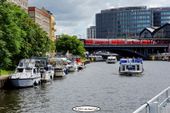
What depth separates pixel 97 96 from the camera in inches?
1865

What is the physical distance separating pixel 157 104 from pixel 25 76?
47.1m

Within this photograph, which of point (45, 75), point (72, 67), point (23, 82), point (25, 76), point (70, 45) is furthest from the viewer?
point (70, 45)

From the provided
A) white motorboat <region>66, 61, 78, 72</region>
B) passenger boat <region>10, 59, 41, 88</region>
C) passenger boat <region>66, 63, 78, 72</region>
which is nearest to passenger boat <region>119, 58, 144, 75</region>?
white motorboat <region>66, 61, 78, 72</region>

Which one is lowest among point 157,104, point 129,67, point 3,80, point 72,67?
point 3,80

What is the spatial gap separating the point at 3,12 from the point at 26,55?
762 inches

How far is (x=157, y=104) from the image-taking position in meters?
12.7

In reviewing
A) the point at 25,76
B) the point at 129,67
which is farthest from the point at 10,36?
the point at 129,67

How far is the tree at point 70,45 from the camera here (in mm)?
183750

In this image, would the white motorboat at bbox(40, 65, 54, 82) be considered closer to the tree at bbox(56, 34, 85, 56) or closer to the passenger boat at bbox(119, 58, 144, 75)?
the passenger boat at bbox(119, 58, 144, 75)

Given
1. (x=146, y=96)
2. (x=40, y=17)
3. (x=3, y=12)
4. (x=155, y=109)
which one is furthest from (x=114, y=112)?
(x=40, y=17)

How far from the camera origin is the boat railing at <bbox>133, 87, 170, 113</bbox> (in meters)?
12.0

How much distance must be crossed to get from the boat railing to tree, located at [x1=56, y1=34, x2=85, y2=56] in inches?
6572

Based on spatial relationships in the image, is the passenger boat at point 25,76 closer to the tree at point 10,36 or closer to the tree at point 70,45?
the tree at point 10,36

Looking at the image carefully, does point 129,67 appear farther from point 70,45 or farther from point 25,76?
point 70,45
